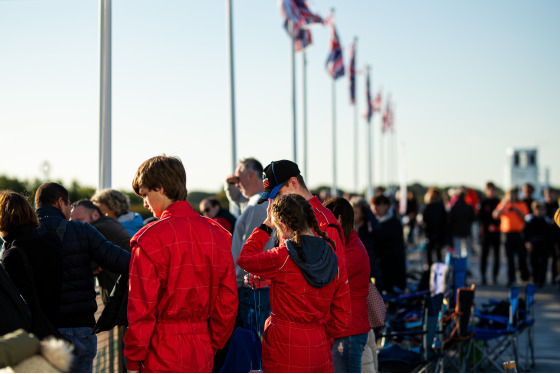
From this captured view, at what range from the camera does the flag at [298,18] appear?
53.3 feet

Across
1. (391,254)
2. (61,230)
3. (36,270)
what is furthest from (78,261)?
(391,254)

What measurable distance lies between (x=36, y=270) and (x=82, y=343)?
621mm

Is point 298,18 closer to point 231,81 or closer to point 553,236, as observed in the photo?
point 231,81

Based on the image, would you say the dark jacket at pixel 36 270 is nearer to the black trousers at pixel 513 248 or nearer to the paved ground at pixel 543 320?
the paved ground at pixel 543 320

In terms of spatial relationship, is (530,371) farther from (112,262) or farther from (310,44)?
(310,44)

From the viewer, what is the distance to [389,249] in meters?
9.63

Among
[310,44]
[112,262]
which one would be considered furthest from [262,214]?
[310,44]

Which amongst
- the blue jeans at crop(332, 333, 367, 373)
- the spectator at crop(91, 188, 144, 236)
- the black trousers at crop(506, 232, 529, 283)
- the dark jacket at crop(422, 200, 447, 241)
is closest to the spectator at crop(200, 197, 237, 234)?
the spectator at crop(91, 188, 144, 236)

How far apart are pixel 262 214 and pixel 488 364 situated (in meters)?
4.09

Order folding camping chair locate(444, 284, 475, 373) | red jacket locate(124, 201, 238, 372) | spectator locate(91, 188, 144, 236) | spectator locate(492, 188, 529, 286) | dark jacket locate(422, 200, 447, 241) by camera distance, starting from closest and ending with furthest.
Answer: red jacket locate(124, 201, 238, 372), spectator locate(91, 188, 144, 236), folding camping chair locate(444, 284, 475, 373), spectator locate(492, 188, 529, 286), dark jacket locate(422, 200, 447, 241)

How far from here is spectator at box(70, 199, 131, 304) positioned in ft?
16.8

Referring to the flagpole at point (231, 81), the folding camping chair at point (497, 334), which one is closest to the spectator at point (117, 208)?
the folding camping chair at point (497, 334)

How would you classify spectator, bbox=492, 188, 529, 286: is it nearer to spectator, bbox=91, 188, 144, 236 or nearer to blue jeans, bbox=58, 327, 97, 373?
spectator, bbox=91, 188, 144, 236

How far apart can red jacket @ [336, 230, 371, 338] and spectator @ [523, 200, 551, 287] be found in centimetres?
1088
